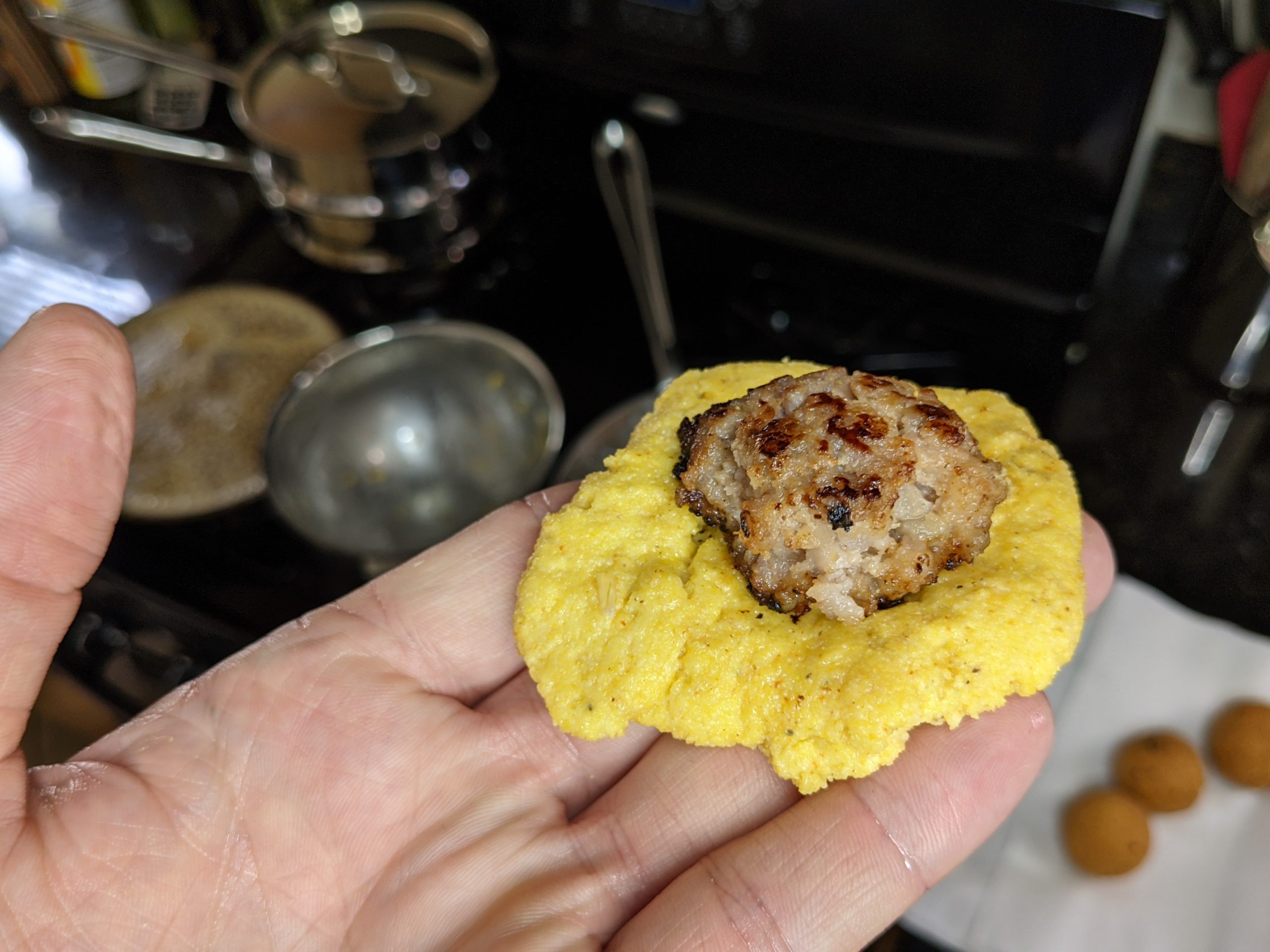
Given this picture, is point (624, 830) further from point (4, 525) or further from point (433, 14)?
point (433, 14)

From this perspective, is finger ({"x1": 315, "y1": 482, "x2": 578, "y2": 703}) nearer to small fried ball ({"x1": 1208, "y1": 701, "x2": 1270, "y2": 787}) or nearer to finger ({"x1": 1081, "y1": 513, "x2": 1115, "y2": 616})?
finger ({"x1": 1081, "y1": 513, "x2": 1115, "y2": 616})

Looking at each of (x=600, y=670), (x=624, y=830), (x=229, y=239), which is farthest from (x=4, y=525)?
(x=229, y=239)

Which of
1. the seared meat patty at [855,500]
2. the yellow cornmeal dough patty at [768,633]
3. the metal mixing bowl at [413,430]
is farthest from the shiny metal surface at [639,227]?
the seared meat patty at [855,500]

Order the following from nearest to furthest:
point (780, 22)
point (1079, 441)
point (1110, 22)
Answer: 1. point (1110, 22)
2. point (780, 22)
3. point (1079, 441)

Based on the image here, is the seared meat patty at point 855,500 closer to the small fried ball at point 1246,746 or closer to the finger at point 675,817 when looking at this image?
the finger at point 675,817

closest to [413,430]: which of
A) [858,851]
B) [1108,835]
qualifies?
[858,851]

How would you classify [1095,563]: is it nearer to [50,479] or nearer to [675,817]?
[675,817]
